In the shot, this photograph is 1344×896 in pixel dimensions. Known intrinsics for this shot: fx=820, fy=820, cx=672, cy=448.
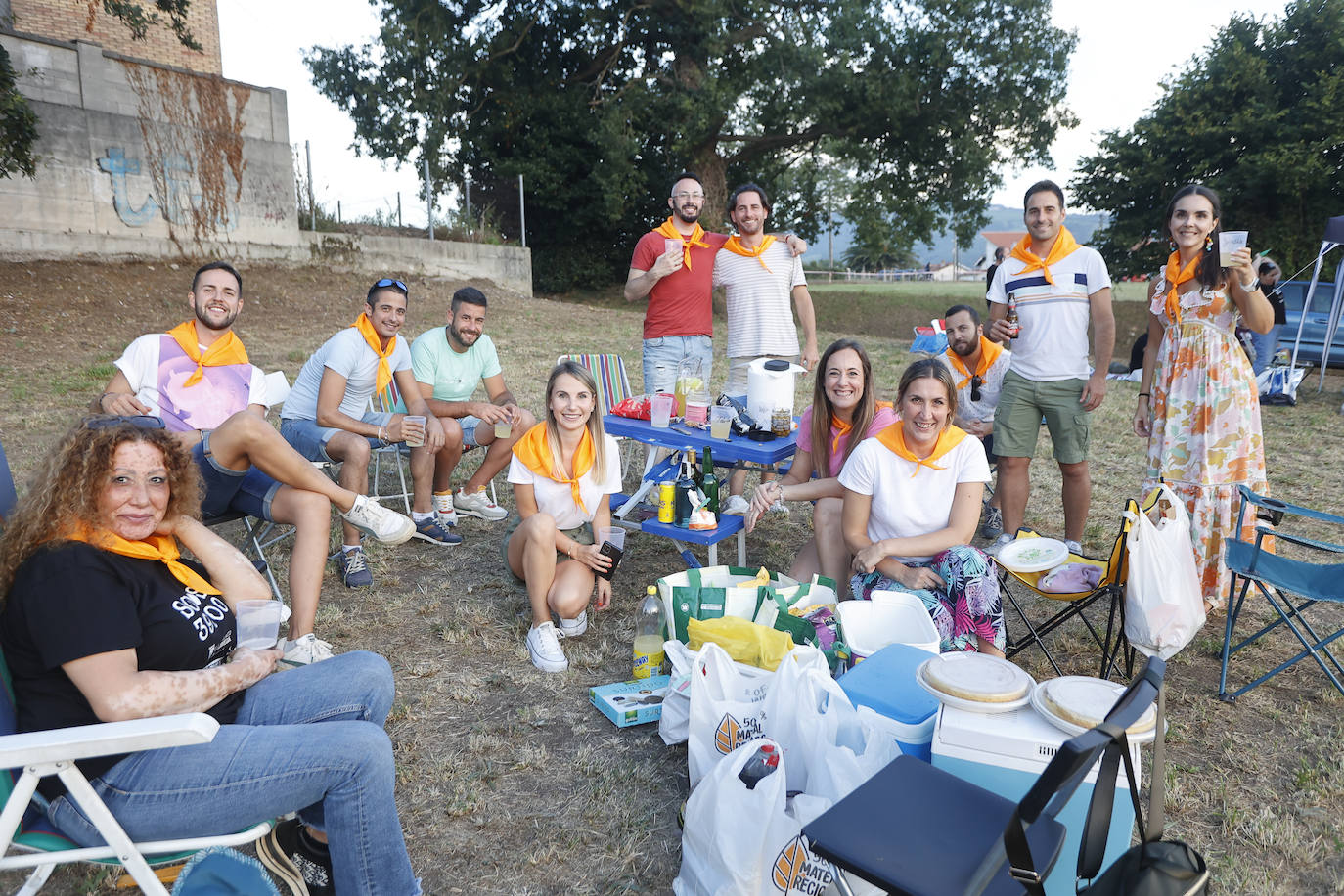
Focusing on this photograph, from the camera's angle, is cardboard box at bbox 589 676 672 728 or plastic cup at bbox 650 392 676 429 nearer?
cardboard box at bbox 589 676 672 728

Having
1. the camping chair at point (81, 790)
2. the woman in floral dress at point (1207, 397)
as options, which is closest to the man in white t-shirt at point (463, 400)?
the camping chair at point (81, 790)

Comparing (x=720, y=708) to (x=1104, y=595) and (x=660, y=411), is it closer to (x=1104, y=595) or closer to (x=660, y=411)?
(x=1104, y=595)

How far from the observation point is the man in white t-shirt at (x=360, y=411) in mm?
3994

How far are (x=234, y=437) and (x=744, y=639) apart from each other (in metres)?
2.03

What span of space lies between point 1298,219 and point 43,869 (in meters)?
17.9

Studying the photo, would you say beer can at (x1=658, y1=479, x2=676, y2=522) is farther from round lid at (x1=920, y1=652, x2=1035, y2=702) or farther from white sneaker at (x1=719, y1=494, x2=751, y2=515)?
round lid at (x1=920, y1=652, x2=1035, y2=702)

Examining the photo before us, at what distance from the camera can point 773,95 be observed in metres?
16.1

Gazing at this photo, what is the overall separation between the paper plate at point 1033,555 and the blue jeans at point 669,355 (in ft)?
7.57

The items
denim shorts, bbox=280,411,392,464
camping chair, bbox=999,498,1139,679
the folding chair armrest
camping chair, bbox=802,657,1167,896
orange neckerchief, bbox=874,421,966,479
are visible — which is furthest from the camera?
denim shorts, bbox=280,411,392,464

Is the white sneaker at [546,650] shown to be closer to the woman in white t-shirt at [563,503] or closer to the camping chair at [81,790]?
the woman in white t-shirt at [563,503]

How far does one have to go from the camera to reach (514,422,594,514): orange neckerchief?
3.42 meters

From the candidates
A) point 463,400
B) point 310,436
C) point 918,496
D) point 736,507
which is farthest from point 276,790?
point 463,400

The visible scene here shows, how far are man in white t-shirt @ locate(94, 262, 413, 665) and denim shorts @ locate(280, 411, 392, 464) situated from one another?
0.33 m

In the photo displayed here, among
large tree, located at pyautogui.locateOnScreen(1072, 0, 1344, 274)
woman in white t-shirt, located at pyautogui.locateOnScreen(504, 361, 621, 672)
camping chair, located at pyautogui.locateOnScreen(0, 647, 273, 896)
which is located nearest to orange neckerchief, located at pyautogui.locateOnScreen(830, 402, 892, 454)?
woman in white t-shirt, located at pyautogui.locateOnScreen(504, 361, 621, 672)
